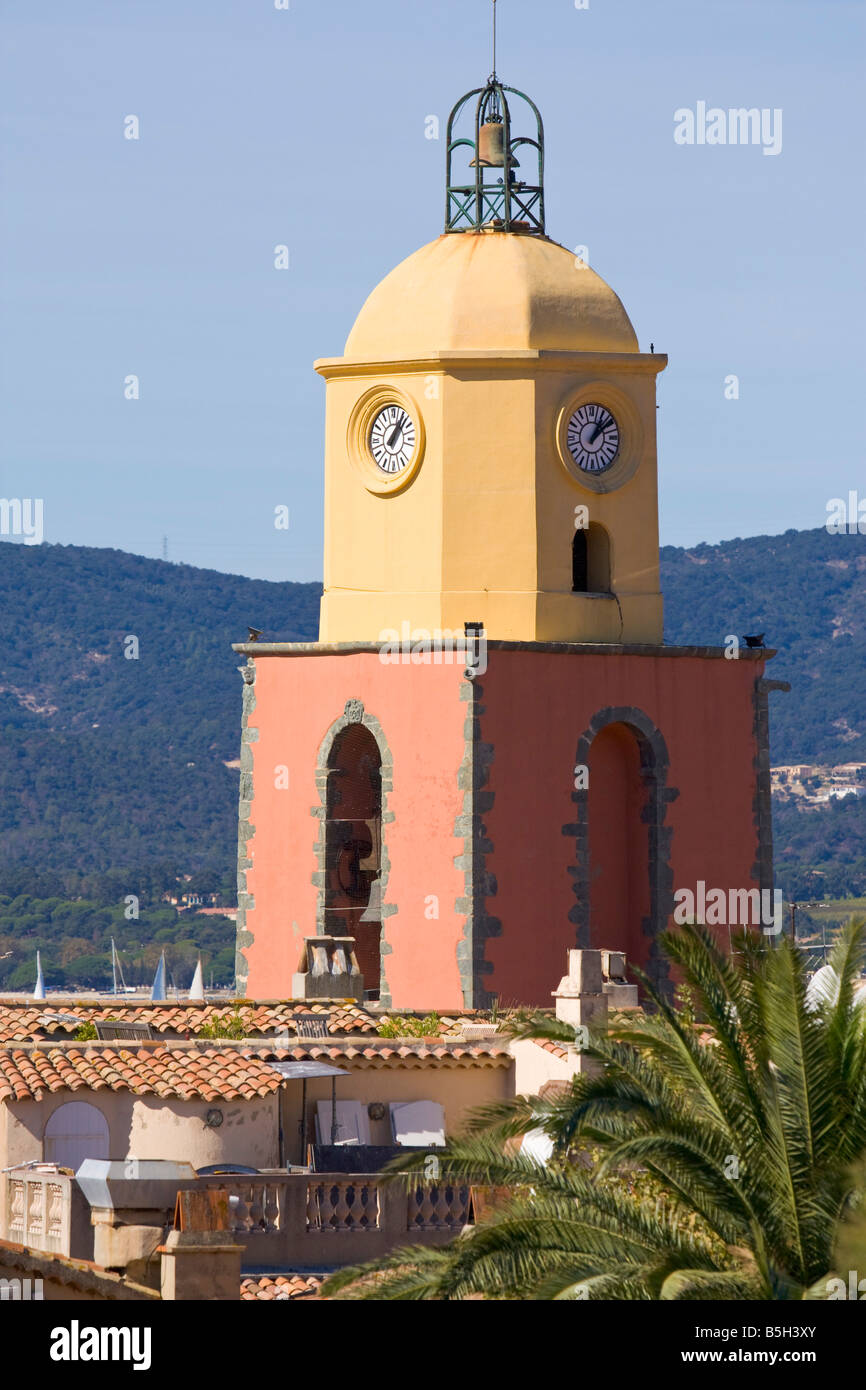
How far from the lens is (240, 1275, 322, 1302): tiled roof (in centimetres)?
2991

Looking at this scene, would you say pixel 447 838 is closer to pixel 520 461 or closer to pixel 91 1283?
pixel 520 461

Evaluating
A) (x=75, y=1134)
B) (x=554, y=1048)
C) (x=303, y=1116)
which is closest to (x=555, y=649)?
(x=554, y=1048)

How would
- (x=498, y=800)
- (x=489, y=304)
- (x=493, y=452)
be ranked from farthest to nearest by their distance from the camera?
(x=489, y=304) → (x=493, y=452) → (x=498, y=800)

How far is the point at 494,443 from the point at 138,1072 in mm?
15664

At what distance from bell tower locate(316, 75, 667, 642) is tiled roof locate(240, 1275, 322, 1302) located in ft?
59.8

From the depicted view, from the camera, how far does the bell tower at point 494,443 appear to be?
47781 mm

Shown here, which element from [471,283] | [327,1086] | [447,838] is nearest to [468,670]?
[447,838]

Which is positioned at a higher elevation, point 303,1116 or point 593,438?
point 593,438

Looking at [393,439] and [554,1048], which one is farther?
[393,439]

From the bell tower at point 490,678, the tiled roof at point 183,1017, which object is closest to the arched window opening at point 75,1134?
the tiled roof at point 183,1017

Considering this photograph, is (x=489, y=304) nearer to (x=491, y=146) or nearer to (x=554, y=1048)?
(x=491, y=146)

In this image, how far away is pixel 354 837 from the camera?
48969mm

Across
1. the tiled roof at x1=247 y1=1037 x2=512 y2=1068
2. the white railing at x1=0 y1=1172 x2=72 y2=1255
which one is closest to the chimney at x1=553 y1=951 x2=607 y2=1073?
the tiled roof at x1=247 y1=1037 x2=512 y2=1068

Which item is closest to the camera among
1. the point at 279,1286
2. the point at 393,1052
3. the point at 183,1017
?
the point at 279,1286
